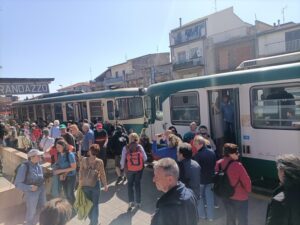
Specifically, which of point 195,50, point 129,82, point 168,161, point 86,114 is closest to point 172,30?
point 195,50

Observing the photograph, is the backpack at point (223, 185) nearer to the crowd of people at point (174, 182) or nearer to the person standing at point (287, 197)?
the crowd of people at point (174, 182)

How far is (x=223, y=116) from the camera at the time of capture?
301 inches

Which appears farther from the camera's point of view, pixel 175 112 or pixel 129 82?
pixel 129 82

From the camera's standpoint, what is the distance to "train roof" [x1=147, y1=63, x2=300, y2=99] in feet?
19.4

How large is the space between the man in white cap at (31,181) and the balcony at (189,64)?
30.0m

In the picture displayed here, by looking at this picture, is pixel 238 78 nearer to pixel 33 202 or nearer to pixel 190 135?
pixel 190 135

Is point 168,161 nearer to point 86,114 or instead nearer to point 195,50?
point 86,114

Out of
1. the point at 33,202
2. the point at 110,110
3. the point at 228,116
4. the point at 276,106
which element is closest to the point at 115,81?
the point at 110,110

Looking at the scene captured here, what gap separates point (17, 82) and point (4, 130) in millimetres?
2057

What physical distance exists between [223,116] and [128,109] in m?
6.02

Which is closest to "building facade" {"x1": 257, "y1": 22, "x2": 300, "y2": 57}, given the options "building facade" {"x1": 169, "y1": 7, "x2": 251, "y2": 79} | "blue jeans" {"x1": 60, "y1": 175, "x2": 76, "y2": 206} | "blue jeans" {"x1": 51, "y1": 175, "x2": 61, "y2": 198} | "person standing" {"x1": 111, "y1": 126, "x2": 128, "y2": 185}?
"building facade" {"x1": 169, "y1": 7, "x2": 251, "y2": 79}

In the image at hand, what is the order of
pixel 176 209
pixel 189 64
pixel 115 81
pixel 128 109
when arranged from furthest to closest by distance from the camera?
pixel 115 81, pixel 189 64, pixel 128 109, pixel 176 209

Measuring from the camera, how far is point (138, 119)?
1289 cm

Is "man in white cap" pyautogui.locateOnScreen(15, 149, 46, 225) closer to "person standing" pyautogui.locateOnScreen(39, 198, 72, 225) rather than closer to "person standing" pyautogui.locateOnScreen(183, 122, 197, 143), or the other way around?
"person standing" pyautogui.locateOnScreen(39, 198, 72, 225)
